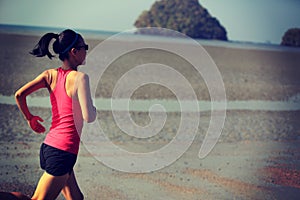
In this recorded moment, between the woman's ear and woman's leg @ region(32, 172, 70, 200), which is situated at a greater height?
the woman's ear

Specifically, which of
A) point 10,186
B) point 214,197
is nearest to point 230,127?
point 214,197

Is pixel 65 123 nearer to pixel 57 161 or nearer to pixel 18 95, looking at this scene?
pixel 57 161

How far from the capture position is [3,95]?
40.7 feet

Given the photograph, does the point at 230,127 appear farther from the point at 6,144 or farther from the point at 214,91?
the point at 214,91

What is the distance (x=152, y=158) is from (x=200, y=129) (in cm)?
282

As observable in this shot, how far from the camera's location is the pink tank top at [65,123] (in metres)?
3.18

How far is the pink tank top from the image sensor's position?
10.4ft

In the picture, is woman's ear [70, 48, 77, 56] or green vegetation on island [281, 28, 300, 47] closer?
woman's ear [70, 48, 77, 56]

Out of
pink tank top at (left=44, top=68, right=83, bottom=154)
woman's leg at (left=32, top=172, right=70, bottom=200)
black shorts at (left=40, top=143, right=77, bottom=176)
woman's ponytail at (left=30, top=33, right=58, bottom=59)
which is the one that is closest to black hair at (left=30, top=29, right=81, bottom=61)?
woman's ponytail at (left=30, top=33, right=58, bottom=59)

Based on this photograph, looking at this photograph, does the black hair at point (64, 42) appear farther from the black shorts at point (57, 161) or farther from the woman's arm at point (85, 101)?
the black shorts at point (57, 161)

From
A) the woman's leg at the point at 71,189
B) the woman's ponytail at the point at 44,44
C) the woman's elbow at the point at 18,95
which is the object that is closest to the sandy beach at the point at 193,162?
the woman's leg at the point at 71,189

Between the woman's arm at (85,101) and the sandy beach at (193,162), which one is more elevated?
the woman's arm at (85,101)

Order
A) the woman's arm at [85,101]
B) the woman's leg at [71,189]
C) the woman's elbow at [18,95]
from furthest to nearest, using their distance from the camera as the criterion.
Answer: the woman's leg at [71,189] → the woman's elbow at [18,95] → the woman's arm at [85,101]

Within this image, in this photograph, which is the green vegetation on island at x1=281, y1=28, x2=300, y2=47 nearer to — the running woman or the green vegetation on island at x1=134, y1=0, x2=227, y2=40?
the green vegetation on island at x1=134, y1=0, x2=227, y2=40
